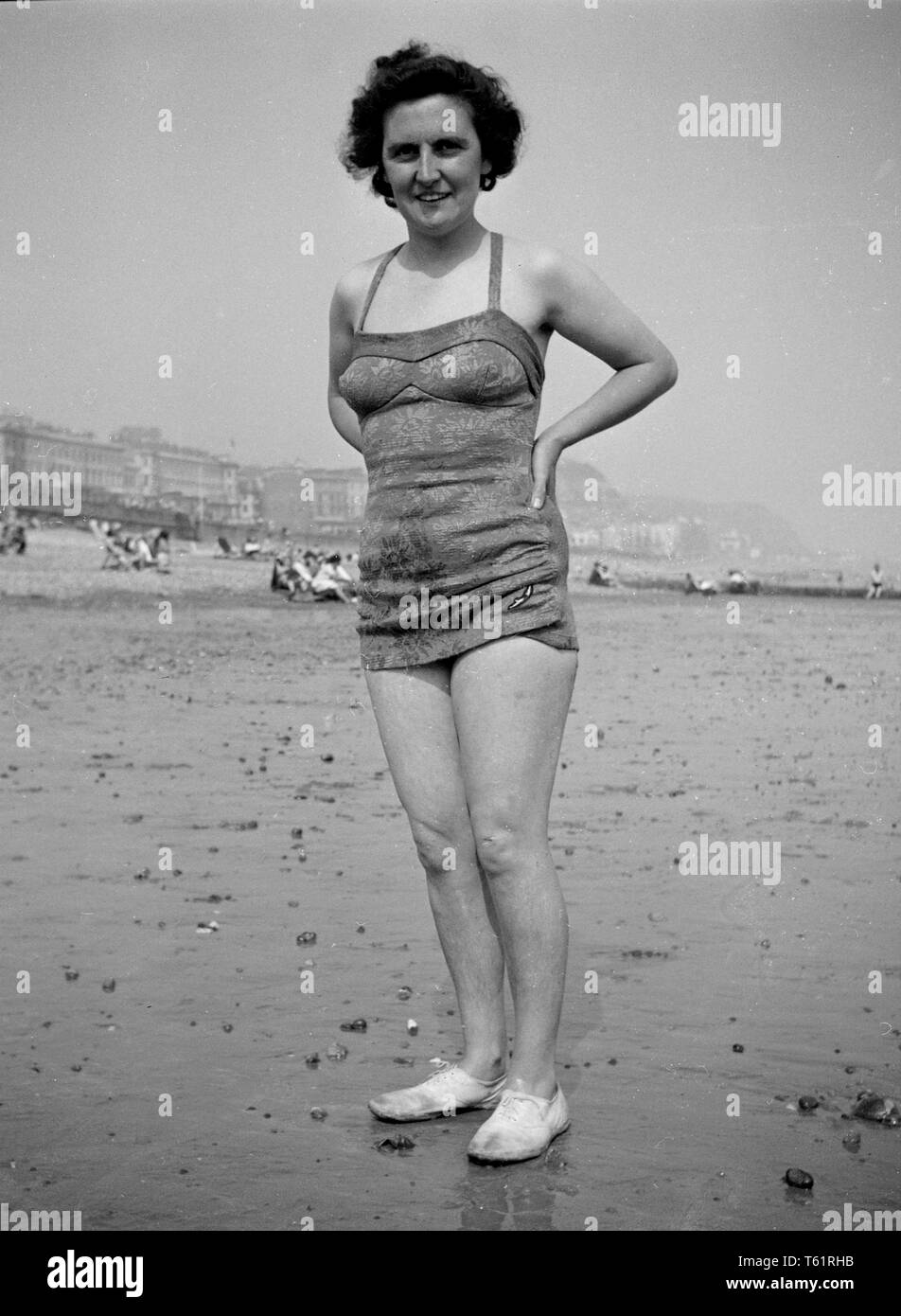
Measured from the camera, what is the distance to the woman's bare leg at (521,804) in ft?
12.4

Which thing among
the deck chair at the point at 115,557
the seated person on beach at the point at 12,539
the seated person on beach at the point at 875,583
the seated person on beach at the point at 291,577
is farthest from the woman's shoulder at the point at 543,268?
the seated person on beach at the point at 875,583

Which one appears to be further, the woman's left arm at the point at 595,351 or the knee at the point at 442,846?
the knee at the point at 442,846

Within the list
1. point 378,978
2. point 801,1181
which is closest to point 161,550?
point 378,978

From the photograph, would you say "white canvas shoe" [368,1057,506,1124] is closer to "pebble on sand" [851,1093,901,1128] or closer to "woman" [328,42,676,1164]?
"woman" [328,42,676,1164]

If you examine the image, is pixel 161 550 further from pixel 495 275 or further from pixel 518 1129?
pixel 518 1129

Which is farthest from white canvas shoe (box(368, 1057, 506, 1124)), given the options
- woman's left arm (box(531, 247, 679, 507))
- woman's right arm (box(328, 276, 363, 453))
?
woman's right arm (box(328, 276, 363, 453))

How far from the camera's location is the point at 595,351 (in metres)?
3.96

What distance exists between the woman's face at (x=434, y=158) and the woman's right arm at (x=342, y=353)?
1.04ft

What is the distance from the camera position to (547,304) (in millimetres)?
3828

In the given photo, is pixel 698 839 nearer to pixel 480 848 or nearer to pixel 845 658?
pixel 480 848

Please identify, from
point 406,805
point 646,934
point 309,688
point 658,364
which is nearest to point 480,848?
point 406,805

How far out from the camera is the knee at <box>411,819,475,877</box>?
3.93 m

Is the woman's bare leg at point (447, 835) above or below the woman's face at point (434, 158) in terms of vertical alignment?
below

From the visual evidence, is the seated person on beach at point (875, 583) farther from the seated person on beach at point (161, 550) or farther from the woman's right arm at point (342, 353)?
the woman's right arm at point (342, 353)
